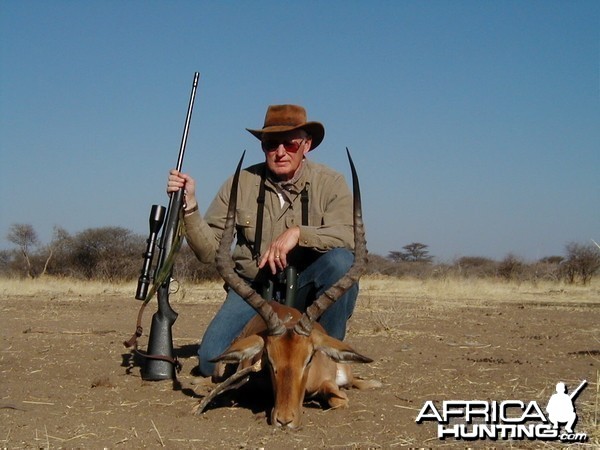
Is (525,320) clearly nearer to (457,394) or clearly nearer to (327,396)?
(457,394)

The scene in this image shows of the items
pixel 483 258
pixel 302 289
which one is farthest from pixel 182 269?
pixel 483 258

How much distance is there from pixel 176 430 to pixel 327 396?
3.90ft

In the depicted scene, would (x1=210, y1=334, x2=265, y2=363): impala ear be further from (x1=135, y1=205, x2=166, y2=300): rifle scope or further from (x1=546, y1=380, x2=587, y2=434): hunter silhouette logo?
(x1=546, y1=380, x2=587, y2=434): hunter silhouette logo

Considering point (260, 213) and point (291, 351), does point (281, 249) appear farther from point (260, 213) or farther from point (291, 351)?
point (291, 351)

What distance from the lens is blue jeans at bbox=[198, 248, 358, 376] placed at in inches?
246

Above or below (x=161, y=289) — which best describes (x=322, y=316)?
below

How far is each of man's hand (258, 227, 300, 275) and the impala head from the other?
0.76m

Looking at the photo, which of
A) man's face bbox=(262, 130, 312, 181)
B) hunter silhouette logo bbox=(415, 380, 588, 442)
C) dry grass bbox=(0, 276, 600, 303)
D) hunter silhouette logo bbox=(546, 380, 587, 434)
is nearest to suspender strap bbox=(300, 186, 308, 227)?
man's face bbox=(262, 130, 312, 181)

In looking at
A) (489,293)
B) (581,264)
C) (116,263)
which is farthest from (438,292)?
(116,263)

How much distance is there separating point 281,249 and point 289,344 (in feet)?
4.28

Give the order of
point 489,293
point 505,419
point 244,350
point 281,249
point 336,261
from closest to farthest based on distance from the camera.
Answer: point 505,419 → point 244,350 → point 281,249 → point 336,261 → point 489,293

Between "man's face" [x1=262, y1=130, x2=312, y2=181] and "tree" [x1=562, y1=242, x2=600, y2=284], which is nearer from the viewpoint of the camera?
"man's face" [x1=262, y1=130, x2=312, y2=181]

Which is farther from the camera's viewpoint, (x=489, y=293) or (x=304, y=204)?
(x=489, y=293)

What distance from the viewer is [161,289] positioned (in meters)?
6.39
